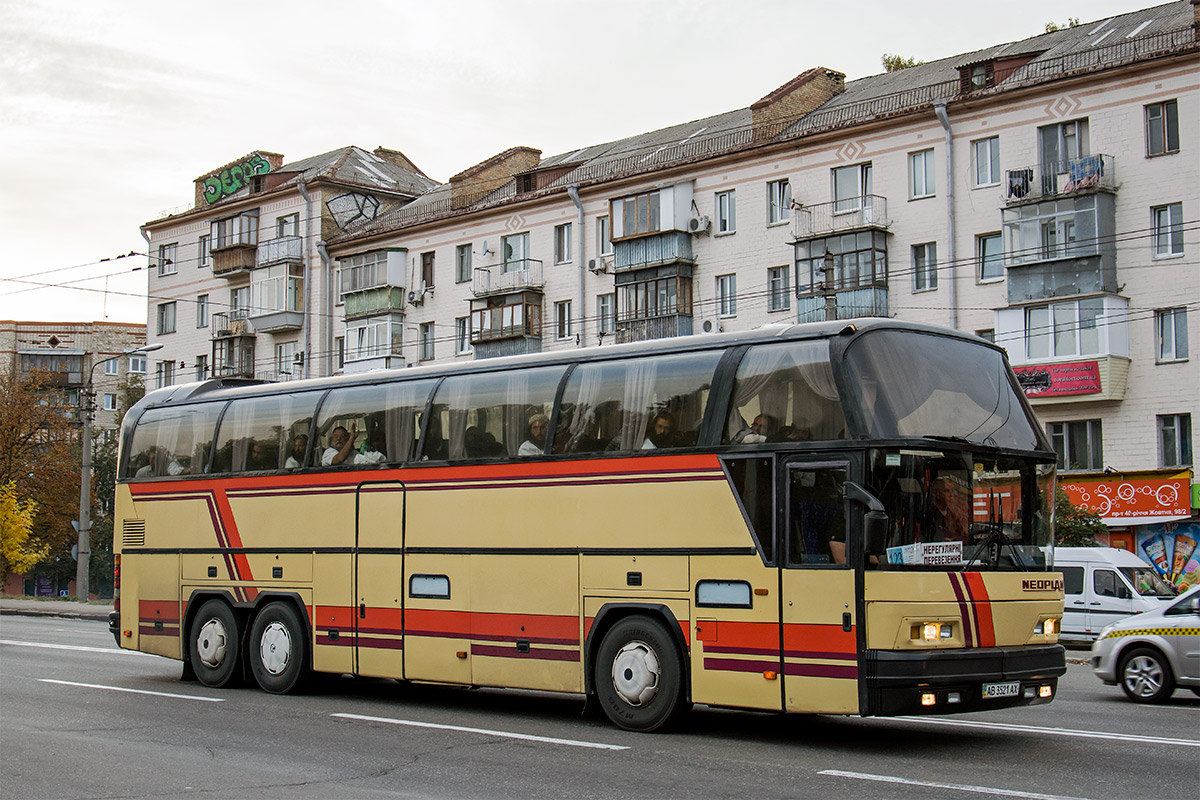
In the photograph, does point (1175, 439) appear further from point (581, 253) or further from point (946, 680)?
point (946, 680)

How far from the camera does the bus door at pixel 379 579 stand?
14227 millimetres

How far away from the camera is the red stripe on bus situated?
1064 centimetres

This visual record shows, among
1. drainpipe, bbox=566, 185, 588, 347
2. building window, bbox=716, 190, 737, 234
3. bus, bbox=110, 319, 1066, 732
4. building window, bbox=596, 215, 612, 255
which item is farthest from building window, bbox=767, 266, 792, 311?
bus, bbox=110, 319, 1066, 732

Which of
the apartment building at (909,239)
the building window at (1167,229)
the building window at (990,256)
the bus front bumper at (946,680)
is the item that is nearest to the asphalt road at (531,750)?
the bus front bumper at (946,680)

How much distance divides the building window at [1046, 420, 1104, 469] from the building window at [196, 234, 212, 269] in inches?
1628

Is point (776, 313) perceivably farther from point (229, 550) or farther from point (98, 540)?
point (98, 540)

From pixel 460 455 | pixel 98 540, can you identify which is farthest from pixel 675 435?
pixel 98 540

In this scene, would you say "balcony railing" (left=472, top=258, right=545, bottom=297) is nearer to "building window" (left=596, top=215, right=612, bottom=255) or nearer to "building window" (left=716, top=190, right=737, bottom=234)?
"building window" (left=596, top=215, right=612, bottom=255)

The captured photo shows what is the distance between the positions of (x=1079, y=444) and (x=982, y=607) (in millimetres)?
26768

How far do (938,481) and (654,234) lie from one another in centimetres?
3433

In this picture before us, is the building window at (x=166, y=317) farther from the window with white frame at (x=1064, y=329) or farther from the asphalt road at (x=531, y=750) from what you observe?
the asphalt road at (x=531, y=750)

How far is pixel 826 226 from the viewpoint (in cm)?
4066

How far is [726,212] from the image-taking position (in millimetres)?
43844

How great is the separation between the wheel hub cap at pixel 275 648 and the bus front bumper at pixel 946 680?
7604 mm
